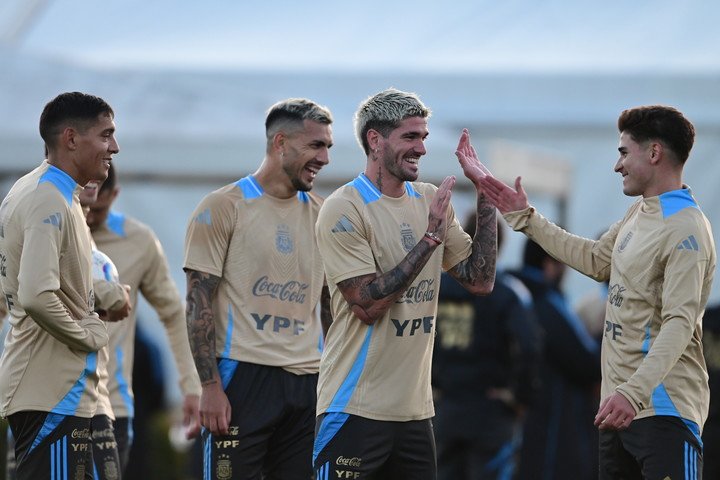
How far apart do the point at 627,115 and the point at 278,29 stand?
28.8 feet

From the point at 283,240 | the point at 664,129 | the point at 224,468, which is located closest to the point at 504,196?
the point at 664,129

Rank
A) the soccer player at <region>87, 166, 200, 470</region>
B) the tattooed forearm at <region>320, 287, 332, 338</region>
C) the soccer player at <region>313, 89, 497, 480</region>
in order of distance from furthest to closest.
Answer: the soccer player at <region>87, 166, 200, 470</region> < the tattooed forearm at <region>320, 287, 332, 338</region> < the soccer player at <region>313, 89, 497, 480</region>

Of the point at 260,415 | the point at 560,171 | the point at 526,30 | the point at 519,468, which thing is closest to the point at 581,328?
the point at 519,468

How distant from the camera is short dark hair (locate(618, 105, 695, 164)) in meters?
5.27

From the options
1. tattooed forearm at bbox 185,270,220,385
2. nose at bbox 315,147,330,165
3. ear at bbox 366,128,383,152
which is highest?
nose at bbox 315,147,330,165

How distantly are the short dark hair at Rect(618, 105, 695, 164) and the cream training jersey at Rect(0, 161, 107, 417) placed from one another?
2319 mm

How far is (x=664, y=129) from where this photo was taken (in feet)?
17.3

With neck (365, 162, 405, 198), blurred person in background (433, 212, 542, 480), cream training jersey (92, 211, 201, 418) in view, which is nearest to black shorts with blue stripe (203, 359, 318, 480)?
cream training jersey (92, 211, 201, 418)

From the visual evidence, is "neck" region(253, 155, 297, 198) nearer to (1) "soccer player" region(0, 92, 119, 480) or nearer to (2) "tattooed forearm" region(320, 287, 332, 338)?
(2) "tattooed forearm" region(320, 287, 332, 338)

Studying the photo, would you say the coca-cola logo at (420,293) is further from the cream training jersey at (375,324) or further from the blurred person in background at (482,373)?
the blurred person in background at (482,373)

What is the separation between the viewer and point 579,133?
41.2 feet

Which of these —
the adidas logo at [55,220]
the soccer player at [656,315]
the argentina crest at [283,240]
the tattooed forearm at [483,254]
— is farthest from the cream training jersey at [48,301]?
the soccer player at [656,315]

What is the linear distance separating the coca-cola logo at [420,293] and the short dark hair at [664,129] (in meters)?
1.03

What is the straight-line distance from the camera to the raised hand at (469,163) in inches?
220
